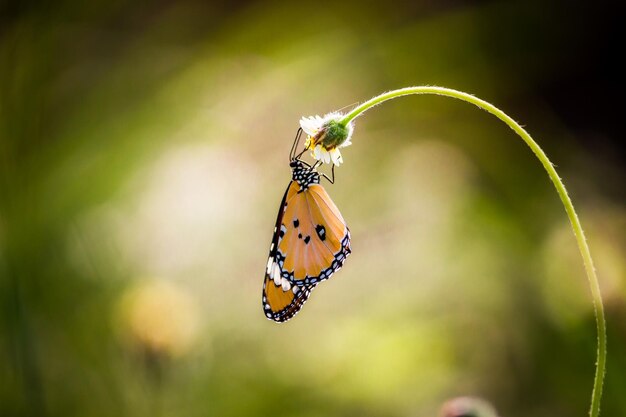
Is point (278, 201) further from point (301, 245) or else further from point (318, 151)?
point (318, 151)

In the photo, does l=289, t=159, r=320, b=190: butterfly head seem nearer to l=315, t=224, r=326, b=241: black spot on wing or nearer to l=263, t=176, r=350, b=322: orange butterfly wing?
l=263, t=176, r=350, b=322: orange butterfly wing

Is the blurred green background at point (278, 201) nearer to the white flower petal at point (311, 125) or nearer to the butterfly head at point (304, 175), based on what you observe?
the butterfly head at point (304, 175)

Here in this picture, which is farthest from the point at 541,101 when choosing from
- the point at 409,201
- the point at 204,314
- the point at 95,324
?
the point at 95,324

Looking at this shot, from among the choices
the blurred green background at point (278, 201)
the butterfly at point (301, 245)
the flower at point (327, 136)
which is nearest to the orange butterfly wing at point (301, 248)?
the butterfly at point (301, 245)

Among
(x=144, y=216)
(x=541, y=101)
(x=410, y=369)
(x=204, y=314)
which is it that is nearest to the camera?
(x=410, y=369)

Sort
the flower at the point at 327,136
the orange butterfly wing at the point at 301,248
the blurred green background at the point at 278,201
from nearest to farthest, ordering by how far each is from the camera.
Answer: the flower at the point at 327,136
the orange butterfly wing at the point at 301,248
the blurred green background at the point at 278,201

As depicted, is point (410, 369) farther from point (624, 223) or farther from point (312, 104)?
point (312, 104)
